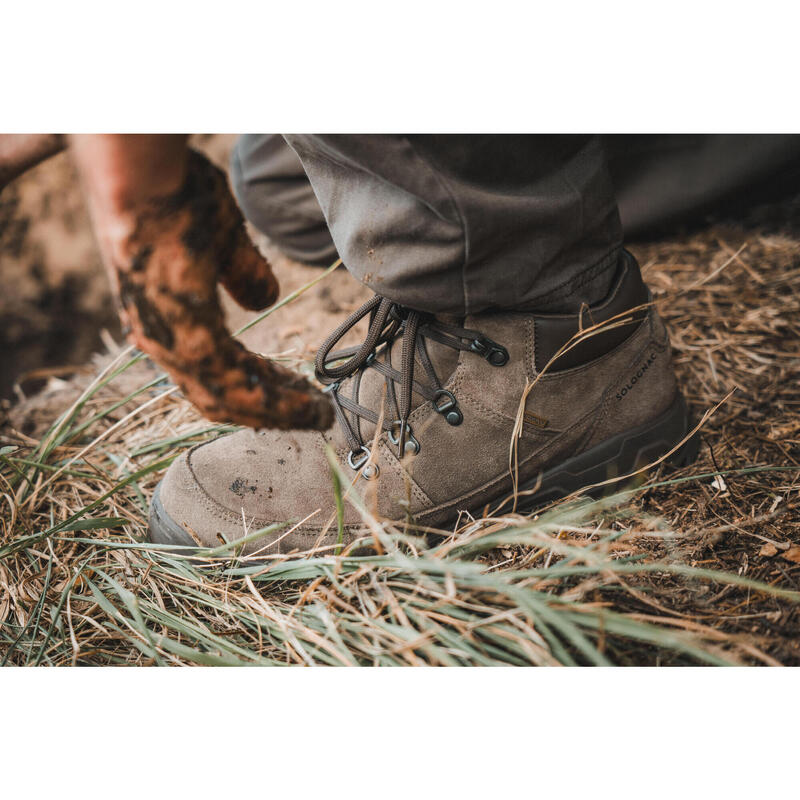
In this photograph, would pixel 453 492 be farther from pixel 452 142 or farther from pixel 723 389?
pixel 723 389

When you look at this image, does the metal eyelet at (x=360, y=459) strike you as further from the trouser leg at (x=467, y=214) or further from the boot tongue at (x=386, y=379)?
the trouser leg at (x=467, y=214)

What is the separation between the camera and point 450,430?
0.79 m

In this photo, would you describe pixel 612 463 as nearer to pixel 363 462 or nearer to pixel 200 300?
→ pixel 363 462

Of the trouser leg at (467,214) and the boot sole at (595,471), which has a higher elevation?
the trouser leg at (467,214)

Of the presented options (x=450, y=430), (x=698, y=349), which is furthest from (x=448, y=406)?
(x=698, y=349)

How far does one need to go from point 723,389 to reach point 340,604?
775 millimetres

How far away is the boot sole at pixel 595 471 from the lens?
0.83m

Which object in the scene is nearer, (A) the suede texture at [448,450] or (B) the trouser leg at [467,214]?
(B) the trouser leg at [467,214]

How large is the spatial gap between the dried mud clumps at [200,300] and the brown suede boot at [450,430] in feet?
0.58

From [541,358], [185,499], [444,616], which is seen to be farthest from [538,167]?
[185,499]

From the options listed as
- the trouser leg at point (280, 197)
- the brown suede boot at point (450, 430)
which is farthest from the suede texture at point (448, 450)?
the trouser leg at point (280, 197)

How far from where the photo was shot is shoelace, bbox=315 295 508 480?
776 millimetres

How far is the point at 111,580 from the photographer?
76 cm

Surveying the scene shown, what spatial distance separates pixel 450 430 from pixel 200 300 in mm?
363
